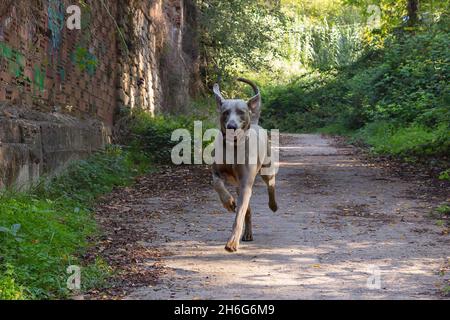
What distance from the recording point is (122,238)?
729 cm

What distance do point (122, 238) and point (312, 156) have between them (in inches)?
419

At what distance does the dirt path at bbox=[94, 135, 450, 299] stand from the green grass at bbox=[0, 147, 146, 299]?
0.62m

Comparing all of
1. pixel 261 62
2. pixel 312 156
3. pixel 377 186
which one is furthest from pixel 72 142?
pixel 261 62

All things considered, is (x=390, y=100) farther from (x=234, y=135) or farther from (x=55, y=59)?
(x=234, y=135)

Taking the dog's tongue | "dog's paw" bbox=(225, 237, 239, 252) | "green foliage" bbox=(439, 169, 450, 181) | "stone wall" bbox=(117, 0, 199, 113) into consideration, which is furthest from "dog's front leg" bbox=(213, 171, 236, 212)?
"stone wall" bbox=(117, 0, 199, 113)

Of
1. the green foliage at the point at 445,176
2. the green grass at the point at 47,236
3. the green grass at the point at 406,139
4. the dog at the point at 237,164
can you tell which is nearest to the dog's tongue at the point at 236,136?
the dog at the point at 237,164

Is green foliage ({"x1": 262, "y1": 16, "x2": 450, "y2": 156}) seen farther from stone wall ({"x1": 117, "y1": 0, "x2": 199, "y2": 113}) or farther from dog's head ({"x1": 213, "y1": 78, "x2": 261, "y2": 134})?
dog's head ({"x1": 213, "y1": 78, "x2": 261, "y2": 134})

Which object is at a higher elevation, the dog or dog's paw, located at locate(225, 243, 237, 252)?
the dog

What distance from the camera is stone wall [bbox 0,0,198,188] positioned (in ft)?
27.6

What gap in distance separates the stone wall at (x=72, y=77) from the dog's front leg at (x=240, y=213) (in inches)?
94.9

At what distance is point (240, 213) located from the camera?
262 inches

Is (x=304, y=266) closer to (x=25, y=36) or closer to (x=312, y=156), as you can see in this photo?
(x=25, y=36)

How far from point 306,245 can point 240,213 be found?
86 cm

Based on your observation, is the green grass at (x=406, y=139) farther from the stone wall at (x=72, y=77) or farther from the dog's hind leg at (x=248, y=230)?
the dog's hind leg at (x=248, y=230)
